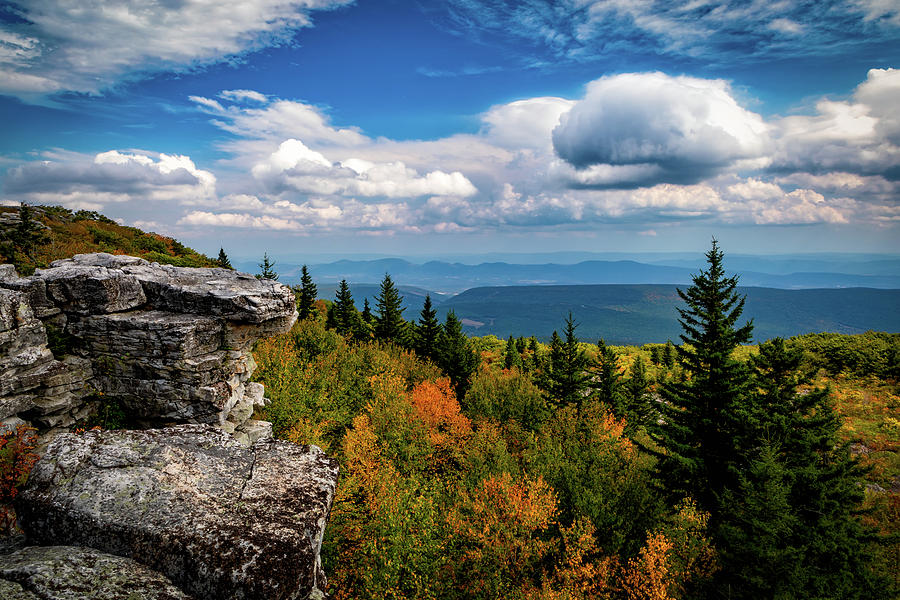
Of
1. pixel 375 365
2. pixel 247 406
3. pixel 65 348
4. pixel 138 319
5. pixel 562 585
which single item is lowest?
pixel 562 585

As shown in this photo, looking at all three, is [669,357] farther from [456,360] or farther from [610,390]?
[456,360]

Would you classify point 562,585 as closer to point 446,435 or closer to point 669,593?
point 669,593

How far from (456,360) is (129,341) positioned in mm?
43276

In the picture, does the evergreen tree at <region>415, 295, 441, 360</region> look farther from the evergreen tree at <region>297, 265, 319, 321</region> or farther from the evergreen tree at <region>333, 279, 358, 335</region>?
the evergreen tree at <region>297, 265, 319, 321</region>

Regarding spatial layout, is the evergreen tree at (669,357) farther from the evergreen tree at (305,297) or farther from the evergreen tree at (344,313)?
the evergreen tree at (305,297)

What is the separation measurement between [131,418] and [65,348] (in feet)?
15.6

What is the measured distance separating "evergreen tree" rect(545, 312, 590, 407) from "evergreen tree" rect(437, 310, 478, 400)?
1330 cm

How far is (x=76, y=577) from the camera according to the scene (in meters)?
7.98

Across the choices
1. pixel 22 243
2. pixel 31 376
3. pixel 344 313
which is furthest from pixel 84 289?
pixel 344 313

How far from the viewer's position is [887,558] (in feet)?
82.9

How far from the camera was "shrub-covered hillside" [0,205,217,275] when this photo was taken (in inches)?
1434

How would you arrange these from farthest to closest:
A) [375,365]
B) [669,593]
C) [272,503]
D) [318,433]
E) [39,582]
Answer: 1. [375,365]
2. [318,433]
3. [669,593]
4. [272,503]
5. [39,582]

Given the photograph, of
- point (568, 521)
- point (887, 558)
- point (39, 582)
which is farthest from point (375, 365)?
point (887, 558)

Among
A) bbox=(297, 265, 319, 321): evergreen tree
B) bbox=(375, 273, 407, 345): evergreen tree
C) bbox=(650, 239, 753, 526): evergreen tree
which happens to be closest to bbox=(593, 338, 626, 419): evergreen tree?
bbox=(650, 239, 753, 526): evergreen tree
